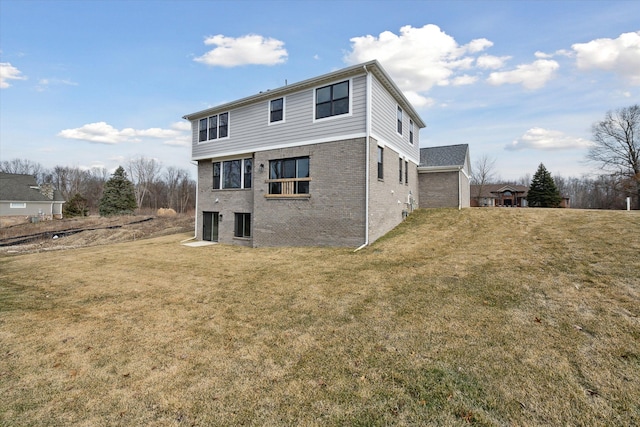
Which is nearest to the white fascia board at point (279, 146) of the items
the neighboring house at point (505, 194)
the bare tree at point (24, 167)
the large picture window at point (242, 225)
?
the large picture window at point (242, 225)

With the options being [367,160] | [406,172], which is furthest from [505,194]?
[367,160]

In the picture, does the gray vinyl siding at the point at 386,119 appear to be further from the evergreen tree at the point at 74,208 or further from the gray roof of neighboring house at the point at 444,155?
the evergreen tree at the point at 74,208

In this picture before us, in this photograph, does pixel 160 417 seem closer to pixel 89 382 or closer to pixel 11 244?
pixel 89 382

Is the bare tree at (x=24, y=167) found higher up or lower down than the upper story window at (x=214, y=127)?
higher up

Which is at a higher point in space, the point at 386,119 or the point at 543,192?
the point at 386,119

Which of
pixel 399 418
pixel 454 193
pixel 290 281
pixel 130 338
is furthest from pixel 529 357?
pixel 454 193

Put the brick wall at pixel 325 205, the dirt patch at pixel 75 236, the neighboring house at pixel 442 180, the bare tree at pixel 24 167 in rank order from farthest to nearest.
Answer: the bare tree at pixel 24 167 → the dirt patch at pixel 75 236 → the neighboring house at pixel 442 180 → the brick wall at pixel 325 205

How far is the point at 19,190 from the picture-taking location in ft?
116

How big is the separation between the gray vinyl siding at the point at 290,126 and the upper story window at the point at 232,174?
0.64 metres

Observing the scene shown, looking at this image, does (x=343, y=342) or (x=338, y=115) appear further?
(x=338, y=115)

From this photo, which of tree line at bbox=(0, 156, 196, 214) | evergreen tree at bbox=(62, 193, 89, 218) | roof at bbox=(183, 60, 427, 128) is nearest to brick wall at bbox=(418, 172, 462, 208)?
roof at bbox=(183, 60, 427, 128)

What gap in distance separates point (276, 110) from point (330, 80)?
10.1ft

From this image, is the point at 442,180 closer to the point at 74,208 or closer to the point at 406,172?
the point at 406,172

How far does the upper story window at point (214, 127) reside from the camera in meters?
15.3
